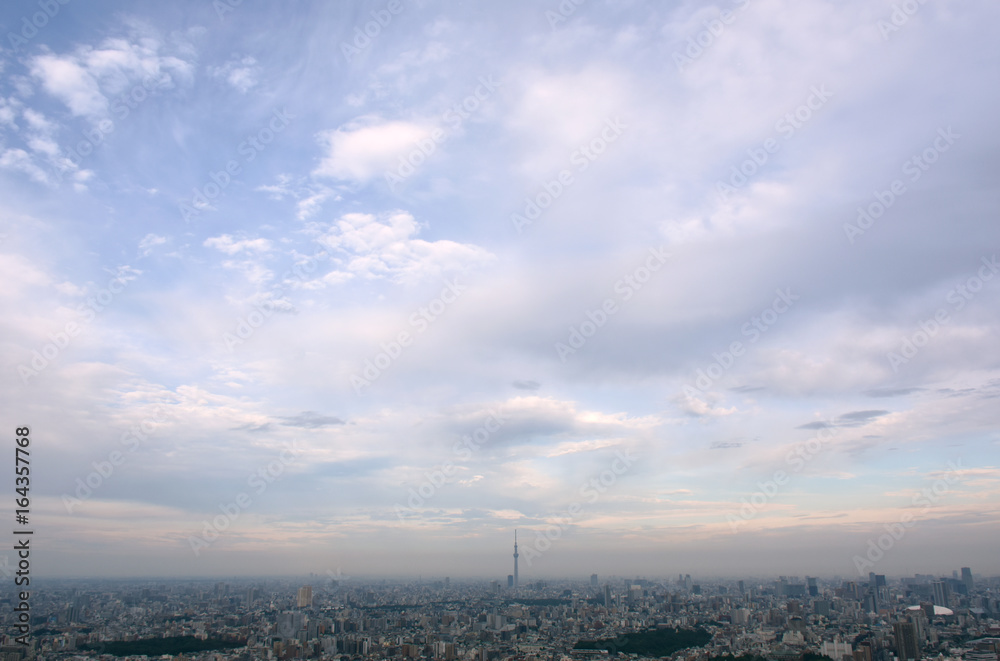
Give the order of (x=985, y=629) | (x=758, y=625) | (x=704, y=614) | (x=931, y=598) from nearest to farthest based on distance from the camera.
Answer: (x=985, y=629), (x=758, y=625), (x=704, y=614), (x=931, y=598)

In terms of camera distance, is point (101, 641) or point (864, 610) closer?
point (101, 641)

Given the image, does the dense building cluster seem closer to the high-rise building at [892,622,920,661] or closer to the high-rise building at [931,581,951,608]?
the high-rise building at [892,622,920,661]

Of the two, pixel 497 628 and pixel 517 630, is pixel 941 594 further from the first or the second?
Answer: pixel 497 628

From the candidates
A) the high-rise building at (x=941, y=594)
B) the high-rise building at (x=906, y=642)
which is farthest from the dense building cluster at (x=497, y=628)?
the high-rise building at (x=941, y=594)

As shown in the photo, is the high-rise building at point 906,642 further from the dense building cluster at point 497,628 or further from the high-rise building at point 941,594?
the high-rise building at point 941,594

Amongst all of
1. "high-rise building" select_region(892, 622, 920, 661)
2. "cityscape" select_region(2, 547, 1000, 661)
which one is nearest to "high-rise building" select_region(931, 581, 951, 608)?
"cityscape" select_region(2, 547, 1000, 661)

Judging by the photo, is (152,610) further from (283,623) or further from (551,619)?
(551,619)

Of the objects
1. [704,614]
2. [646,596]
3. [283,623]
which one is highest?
[283,623]

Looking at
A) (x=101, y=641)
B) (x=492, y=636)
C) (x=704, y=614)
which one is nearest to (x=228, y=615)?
(x=101, y=641)
